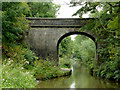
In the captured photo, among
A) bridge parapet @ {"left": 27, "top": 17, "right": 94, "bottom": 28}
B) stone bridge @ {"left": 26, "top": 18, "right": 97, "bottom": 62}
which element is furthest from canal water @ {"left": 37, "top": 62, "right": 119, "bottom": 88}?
bridge parapet @ {"left": 27, "top": 17, "right": 94, "bottom": 28}

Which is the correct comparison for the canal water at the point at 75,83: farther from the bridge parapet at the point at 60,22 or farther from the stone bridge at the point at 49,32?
the bridge parapet at the point at 60,22

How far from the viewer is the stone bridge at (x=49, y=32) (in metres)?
9.78

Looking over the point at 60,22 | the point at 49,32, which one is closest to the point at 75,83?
the point at 49,32

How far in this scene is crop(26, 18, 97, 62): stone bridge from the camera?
9781mm

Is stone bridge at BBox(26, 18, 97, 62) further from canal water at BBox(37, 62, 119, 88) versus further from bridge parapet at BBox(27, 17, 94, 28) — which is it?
canal water at BBox(37, 62, 119, 88)

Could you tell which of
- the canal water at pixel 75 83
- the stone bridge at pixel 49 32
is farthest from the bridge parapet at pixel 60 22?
the canal water at pixel 75 83

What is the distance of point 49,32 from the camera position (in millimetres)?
9906

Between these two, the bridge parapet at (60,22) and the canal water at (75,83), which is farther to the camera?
the bridge parapet at (60,22)

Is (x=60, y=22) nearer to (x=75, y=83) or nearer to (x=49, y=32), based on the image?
(x=49, y=32)

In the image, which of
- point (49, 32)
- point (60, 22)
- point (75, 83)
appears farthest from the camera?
point (49, 32)

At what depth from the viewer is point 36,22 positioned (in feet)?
32.3

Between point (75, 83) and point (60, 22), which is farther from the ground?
point (60, 22)

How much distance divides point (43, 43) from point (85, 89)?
487 centimetres

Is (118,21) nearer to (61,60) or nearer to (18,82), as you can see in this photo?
(18,82)
